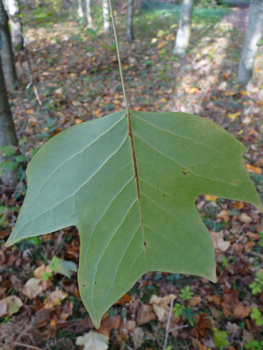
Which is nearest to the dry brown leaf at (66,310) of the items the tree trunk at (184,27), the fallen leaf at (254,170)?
the fallen leaf at (254,170)

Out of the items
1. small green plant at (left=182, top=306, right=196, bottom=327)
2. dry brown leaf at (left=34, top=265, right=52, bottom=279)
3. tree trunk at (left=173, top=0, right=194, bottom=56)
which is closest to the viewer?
small green plant at (left=182, top=306, right=196, bottom=327)

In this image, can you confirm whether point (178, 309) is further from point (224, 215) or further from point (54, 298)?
point (224, 215)

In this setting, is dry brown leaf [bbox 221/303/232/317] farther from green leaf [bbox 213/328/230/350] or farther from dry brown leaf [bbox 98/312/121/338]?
dry brown leaf [bbox 98/312/121/338]

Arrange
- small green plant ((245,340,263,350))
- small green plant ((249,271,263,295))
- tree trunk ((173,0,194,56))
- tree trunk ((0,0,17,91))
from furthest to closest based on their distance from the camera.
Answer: tree trunk ((173,0,194,56)) → tree trunk ((0,0,17,91)) → small green plant ((249,271,263,295)) → small green plant ((245,340,263,350))

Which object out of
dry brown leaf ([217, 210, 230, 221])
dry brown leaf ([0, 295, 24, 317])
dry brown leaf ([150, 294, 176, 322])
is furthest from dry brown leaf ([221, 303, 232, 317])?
dry brown leaf ([0, 295, 24, 317])

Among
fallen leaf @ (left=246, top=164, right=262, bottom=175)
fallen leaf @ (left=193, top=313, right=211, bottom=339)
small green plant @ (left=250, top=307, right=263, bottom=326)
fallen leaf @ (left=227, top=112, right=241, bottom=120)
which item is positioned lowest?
fallen leaf @ (left=193, top=313, right=211, bottom=339)

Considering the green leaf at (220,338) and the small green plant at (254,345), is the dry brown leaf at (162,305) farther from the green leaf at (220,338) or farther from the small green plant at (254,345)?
the small green plant at (254,345)
